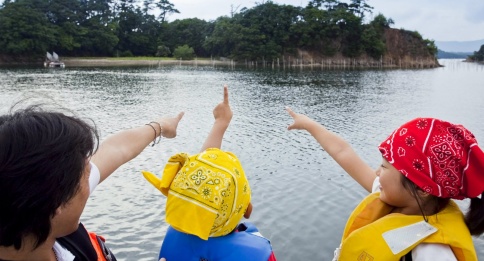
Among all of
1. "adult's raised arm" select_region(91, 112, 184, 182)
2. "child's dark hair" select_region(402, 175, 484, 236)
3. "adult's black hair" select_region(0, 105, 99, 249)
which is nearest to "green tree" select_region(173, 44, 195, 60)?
Answer: "adult's raised arm" select_region(91, 112, 184, 182)

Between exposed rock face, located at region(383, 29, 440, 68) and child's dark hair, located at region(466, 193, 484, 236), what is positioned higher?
exposed rock face, located at region(383, 29, 440, 68)

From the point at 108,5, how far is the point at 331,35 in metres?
39.2

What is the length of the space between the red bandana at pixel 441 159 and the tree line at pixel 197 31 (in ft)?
199

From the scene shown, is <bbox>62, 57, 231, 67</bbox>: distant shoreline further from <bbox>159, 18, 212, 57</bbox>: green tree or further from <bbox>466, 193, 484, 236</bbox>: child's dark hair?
<bbox>466, 193, 484, 236</bbox>: child's dark hair

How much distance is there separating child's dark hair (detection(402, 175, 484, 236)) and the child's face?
0.03m

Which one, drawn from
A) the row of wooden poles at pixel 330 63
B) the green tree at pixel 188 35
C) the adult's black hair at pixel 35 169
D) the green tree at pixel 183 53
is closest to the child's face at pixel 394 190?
the adult's black hair at pixel 35 169

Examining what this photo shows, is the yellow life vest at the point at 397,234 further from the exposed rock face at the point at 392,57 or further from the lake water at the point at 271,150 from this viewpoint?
the exposed rock face at the point at 392,57

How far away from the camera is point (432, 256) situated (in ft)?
5.59

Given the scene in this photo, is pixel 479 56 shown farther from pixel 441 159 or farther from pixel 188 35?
pixel 441 159

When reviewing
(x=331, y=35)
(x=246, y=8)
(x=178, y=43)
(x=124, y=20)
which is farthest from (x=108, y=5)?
(x=331, y=35)

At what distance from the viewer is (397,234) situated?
1.81 m

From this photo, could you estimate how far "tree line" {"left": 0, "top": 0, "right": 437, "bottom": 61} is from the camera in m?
60.7

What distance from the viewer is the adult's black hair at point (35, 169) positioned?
1.15 meters

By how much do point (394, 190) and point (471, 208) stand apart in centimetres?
32
